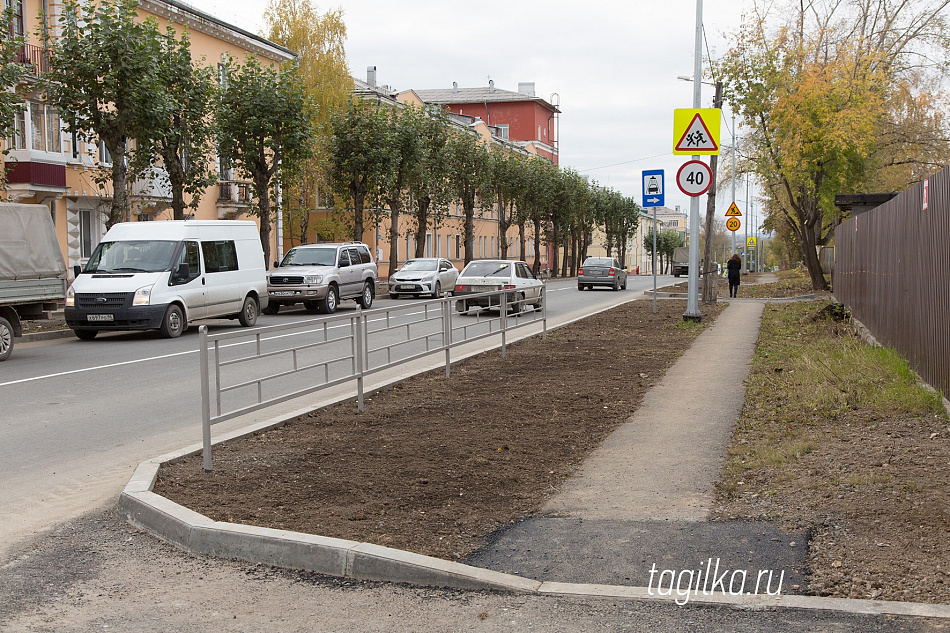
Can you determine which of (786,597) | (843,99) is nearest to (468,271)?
(843,99)

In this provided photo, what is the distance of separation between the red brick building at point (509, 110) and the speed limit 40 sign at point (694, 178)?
77.3 m

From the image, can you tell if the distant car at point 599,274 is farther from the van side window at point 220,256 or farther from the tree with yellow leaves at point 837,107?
the van side window at point 220,256

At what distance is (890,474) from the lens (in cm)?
591

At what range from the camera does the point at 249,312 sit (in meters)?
20.5

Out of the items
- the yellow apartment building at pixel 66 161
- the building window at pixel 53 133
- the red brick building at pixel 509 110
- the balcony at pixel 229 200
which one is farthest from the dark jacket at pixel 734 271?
the red brick building at pixel 509 110

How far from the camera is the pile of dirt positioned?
209 inches

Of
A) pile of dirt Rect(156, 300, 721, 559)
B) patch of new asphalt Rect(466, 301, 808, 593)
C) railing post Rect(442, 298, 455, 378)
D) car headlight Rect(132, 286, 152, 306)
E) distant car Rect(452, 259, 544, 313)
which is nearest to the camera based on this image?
patch of new asphalt Rect(466, 301, 808, 593)

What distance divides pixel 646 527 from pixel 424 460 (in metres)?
2.11

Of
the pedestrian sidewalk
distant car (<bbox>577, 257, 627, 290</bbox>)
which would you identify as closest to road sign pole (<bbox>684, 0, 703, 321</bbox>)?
the pedestrian sidewalk

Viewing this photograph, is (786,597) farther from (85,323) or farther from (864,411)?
(85,323)

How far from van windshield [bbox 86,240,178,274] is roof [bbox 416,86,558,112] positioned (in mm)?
81221

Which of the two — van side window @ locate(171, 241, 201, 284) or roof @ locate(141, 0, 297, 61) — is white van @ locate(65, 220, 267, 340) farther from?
roof @ locate(141, 0, 297, 61)

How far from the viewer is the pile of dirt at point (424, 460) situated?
5.30 m

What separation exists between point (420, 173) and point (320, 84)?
9.66m
